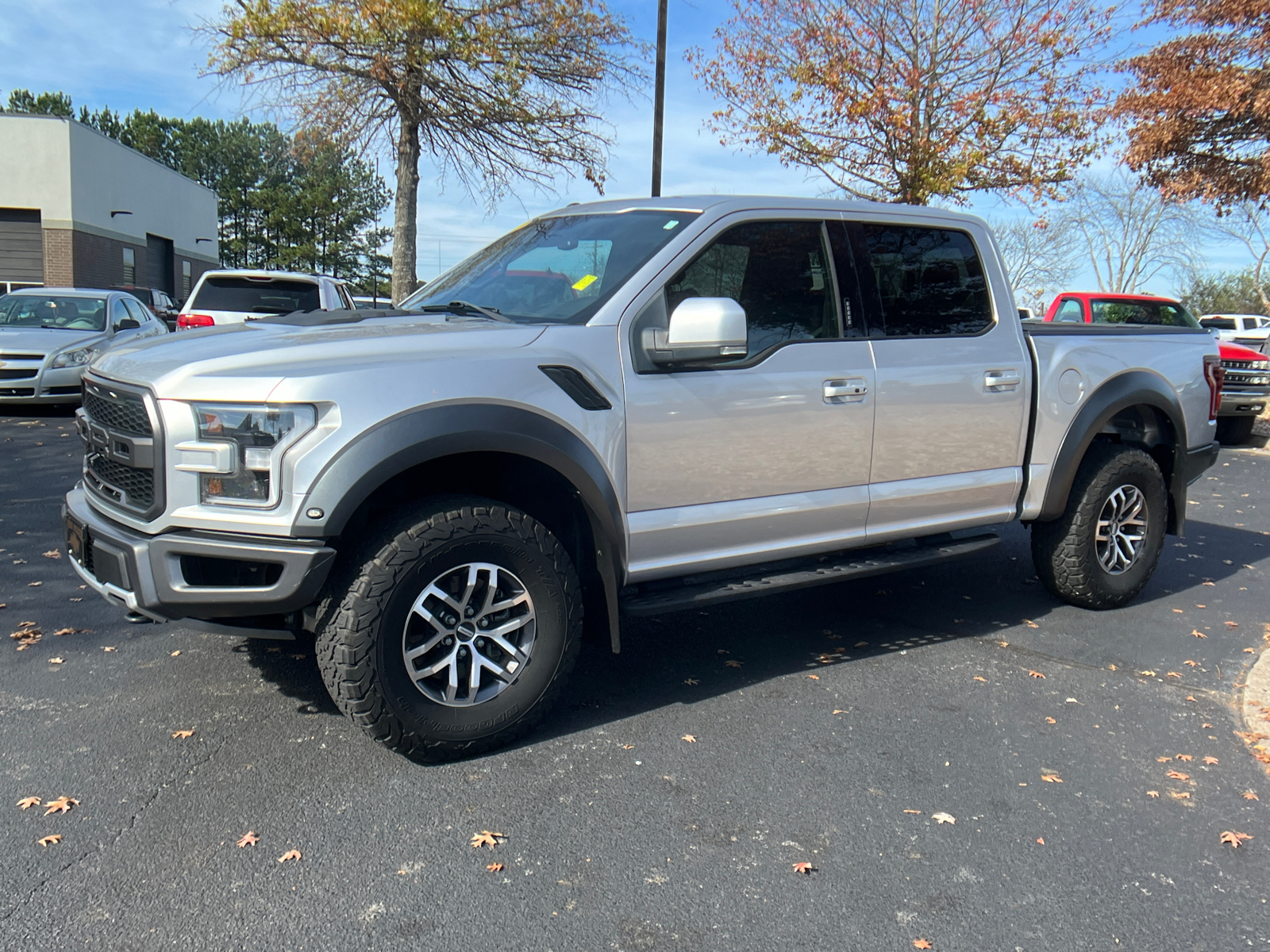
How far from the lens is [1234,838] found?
128 inches

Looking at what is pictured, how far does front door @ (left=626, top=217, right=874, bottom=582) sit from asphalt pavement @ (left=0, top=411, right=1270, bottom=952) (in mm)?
712

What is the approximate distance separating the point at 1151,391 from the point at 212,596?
4.89 meters

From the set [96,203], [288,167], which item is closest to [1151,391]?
[96,203]

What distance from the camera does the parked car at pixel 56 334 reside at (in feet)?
39.6

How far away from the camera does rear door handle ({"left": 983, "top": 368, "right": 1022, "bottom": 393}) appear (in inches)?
191

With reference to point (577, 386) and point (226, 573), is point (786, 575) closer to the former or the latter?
point (577, 386)

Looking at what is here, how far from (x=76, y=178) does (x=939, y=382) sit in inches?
1367

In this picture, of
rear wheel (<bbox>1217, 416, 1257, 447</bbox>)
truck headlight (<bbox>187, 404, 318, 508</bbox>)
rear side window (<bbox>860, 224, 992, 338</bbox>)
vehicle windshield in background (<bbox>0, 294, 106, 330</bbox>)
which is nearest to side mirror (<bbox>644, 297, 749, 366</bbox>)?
rear side window (<bbox>860, 224, 992, 338</bbox>)

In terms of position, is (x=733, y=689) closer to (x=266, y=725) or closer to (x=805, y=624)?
(x=805, y=624)

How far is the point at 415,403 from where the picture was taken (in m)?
3.32

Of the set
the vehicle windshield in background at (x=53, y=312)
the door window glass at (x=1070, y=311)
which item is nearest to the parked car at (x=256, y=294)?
the vehicle windshield in background at (x=53, y=312)

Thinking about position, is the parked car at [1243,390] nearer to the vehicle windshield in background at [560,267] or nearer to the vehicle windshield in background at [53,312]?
the vehicle windshield in background at [560,267]

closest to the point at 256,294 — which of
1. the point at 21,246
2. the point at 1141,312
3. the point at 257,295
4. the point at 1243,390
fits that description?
the point at 257,295

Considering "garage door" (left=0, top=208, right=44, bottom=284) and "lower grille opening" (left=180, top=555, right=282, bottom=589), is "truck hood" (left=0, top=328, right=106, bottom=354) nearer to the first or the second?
"lower grille opening" (left=180, top=555, right=282, bottom=589)
